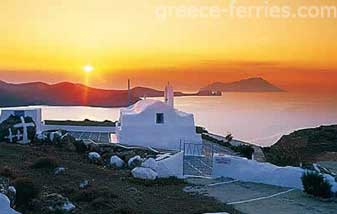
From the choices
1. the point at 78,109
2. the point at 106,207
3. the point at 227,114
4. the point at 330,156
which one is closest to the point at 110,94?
the point at 78,109

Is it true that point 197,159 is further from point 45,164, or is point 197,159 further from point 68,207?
point 68,207

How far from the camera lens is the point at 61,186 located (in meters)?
10.0

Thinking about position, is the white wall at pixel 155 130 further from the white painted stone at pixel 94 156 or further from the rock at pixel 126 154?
the white painted stone at pixel 94 156

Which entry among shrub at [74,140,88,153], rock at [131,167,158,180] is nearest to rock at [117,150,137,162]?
shrub at [74,140,88,153]

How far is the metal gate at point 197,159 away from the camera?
14.5m

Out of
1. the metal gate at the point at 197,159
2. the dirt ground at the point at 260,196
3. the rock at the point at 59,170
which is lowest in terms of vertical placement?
the dirt ground at the point at 260,196

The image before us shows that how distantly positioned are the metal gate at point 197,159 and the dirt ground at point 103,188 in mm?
2130

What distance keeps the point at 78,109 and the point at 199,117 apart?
6541mm

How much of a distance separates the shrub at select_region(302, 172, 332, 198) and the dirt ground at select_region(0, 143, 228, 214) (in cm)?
235

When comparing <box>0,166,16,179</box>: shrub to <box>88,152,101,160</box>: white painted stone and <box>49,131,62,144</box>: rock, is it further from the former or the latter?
<box>49,131,62,144</box>: rock

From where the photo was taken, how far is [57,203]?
8.46 meters

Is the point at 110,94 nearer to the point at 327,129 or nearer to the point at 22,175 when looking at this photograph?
the point at 327,129

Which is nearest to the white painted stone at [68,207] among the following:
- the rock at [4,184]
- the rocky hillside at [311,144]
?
the rock at [4,184]

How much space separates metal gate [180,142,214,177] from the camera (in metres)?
14.5
